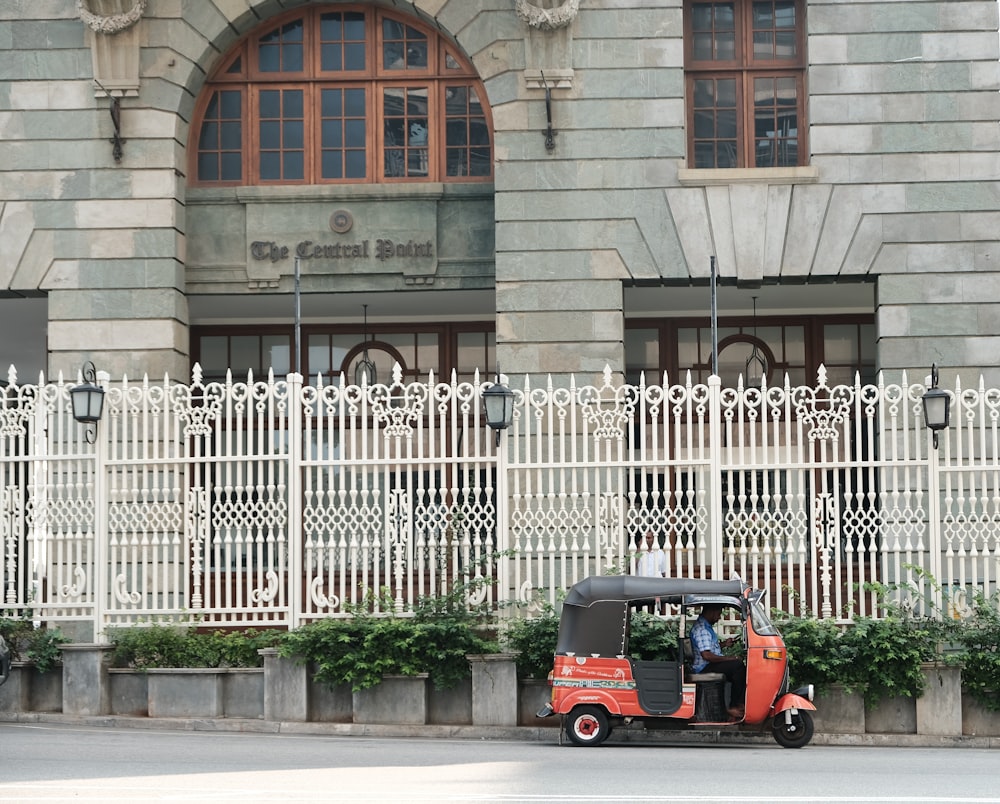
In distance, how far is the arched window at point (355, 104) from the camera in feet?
73.2

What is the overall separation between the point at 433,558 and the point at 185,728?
3.05 m

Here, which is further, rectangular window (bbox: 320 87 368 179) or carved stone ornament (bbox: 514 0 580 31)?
rectangular window (bbox: 320 87 368 179)

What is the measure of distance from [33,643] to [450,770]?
605cm

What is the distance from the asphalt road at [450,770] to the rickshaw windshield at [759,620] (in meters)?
1.09

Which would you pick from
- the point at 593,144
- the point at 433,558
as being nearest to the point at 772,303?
the point at 593,144

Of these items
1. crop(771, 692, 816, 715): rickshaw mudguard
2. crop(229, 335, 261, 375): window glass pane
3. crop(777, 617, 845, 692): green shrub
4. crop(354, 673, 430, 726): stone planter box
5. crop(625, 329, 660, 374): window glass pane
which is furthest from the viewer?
crop(229, 335, 261, 375): window glass pane

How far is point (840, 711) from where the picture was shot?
51.6 feet

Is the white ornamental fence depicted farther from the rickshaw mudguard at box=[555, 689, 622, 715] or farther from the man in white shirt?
the rickshaw mudguard at box=[555, 689, 622, 715]

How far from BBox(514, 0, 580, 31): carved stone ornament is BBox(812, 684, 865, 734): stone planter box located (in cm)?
994

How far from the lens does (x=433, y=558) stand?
55.0 feet

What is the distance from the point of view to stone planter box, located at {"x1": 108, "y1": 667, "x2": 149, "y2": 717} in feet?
54.8

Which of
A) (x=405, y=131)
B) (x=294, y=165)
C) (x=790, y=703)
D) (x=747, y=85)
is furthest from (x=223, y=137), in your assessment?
(x=790, y=703)

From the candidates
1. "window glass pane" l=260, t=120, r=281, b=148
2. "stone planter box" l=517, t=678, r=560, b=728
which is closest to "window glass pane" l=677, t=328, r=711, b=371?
"window glass pane" l=260, t=120, r=281, b=148

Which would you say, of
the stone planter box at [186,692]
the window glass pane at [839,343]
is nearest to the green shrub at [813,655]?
the stone planter box at [186,692]
